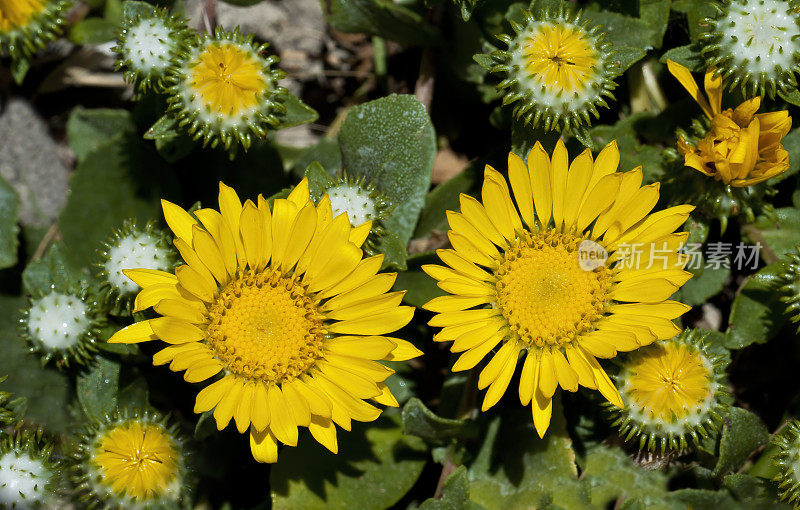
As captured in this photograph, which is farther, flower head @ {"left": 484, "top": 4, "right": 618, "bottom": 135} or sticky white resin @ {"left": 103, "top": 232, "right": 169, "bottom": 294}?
sticky white resin @ {"left": 103, "top": 232, "right": 169, "bottom": 294}

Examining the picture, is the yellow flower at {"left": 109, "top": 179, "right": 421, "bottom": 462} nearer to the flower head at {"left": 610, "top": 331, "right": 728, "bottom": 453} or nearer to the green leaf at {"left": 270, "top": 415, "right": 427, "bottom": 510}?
the green leaf at {"left": 270, "top": 415, "right": 427, "bottom": 510}

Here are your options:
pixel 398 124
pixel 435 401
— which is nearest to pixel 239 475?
pixel 435 401

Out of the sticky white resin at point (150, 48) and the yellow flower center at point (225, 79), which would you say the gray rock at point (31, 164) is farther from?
the yellow flower center at point (225, 79)

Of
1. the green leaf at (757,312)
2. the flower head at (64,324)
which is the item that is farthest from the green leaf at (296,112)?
the green leaf at (757,312)

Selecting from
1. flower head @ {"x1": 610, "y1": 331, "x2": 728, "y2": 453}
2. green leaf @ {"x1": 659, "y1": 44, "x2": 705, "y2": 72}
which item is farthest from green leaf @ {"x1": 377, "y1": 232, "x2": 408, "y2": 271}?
green leaf @ {"x1": 659, "y1": 44, "x2": 705, "y2": 72}

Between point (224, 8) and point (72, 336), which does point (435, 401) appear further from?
point (224, 8)

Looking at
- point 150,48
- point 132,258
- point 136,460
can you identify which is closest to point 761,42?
point 150,48

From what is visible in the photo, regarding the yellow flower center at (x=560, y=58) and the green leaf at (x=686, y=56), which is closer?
the yellow flower center at (x=560, y=58)

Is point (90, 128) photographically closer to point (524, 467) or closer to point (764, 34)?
point (524, 467)
